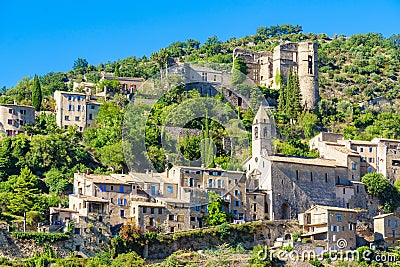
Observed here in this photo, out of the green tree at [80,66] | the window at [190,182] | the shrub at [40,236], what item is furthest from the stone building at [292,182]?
the green tree at [80,66]

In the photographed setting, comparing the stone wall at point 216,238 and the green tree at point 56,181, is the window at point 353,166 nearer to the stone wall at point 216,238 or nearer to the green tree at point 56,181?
the stone wall at point 216,238

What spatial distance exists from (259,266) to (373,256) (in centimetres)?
975

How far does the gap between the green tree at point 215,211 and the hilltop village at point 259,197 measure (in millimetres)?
179

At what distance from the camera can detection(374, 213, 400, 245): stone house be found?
69750 millimetres

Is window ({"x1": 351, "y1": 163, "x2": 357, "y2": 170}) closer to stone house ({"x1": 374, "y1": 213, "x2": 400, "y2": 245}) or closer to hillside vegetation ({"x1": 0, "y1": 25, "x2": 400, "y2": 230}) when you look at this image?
hillside vegetation ({"x1": 0, "y1": 25, "x2": 400, "y2": 230})

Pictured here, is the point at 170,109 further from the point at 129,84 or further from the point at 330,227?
the point at 330,227

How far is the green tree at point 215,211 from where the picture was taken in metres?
66.9

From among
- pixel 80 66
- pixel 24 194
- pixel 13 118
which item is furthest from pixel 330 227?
pixel 80 66

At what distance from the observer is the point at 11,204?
6581 cm

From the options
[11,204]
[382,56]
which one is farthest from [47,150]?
[382,56]

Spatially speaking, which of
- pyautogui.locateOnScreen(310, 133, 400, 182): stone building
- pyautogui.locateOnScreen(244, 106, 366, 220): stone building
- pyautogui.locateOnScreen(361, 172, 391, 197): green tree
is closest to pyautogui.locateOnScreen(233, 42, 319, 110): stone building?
pyautogui.locateOnScreen(310, 133, 400, 182): stone building

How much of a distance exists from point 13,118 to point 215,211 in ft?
80.7

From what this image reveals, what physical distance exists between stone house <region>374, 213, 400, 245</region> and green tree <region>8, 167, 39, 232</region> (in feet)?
84.1

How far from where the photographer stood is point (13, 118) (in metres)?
82.9
